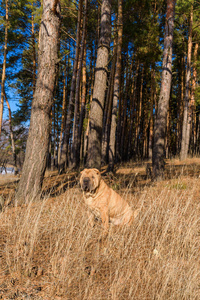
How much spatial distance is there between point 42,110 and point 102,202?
8.59ft

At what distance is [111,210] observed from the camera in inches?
130

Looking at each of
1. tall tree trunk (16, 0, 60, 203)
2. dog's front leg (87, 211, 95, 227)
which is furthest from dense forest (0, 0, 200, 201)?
dog's front leg (87, 211, 95, 227)

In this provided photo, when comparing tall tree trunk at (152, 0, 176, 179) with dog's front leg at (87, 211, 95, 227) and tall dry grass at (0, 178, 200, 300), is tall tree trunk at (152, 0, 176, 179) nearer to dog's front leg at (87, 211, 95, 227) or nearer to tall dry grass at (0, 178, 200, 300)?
dog's front leg at (87, 211, 95, 227)

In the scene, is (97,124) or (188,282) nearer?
(188,282)

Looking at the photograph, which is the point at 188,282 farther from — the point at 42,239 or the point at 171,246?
the point at 42,239

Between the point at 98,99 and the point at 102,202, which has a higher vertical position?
the point at 98,99

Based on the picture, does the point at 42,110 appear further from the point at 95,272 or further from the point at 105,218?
the point at 95,272

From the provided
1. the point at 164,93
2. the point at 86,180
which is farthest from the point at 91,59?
the point at 86,180

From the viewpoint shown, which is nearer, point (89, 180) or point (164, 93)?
point (89, 180)

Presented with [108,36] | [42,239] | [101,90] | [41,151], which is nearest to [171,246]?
[42,239]

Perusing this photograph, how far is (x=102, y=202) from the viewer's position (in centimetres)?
315

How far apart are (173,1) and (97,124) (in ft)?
17.4

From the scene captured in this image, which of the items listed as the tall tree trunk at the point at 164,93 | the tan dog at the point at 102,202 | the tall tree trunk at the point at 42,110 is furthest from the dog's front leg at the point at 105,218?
the tall tree trunk at the point at 164,93

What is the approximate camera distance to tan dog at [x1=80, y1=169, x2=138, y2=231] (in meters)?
3.04
